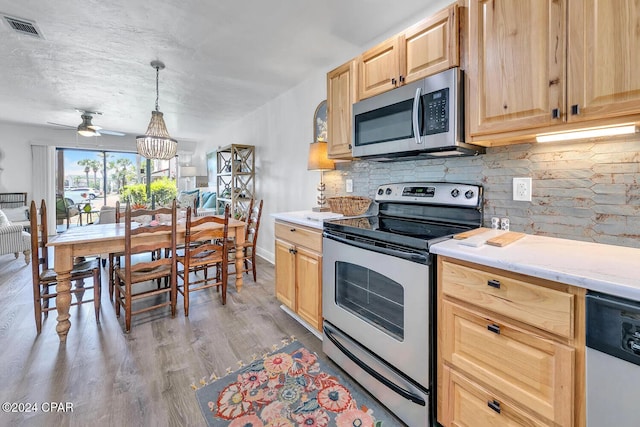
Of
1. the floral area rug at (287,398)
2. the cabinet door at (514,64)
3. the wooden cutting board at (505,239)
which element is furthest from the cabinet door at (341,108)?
the floral area rug at (287,398)

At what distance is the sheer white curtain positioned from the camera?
233 inches

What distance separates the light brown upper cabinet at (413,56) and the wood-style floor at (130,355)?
1941 millimetres

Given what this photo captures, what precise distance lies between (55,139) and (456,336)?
8266mm

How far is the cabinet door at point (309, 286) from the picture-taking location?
6.68ft

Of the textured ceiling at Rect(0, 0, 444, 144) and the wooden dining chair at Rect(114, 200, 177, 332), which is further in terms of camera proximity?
the wooden dining chair at Rect(114, 200, 177, 332)

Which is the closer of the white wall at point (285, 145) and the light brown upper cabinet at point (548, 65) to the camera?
the light brown upper cabinet at point (548, 65)

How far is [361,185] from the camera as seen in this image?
2.49 m

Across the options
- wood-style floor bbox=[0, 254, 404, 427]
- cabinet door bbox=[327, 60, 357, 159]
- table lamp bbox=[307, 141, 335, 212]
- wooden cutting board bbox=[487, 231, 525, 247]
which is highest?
cabinet door bbox=[327, 60, 357, 159]

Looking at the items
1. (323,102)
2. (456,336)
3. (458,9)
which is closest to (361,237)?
(456,336)

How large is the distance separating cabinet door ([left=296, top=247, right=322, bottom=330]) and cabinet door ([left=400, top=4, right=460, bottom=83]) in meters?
1.35

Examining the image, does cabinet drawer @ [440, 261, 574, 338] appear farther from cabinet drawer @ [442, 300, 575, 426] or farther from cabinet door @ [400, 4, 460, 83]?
cabinet door @ [400, 4, 460, 83]

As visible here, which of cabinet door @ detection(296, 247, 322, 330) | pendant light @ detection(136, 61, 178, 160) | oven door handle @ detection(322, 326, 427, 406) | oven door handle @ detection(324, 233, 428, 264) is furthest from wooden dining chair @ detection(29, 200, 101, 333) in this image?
oven door handle @ detection(324, 233, 428, 264)

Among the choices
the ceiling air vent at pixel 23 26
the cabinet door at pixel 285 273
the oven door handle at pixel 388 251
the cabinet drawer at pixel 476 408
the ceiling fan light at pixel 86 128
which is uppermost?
the ceiling air vent at pixel 23 26

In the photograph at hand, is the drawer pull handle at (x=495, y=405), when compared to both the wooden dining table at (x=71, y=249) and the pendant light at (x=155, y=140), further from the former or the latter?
the pendant light at (x=155, y=140)
